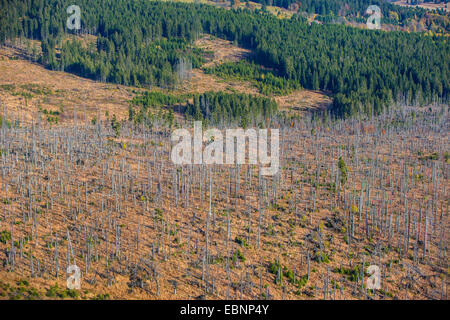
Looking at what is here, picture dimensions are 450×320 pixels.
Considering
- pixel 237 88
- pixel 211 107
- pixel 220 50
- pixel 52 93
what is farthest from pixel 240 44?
pixel 52 93

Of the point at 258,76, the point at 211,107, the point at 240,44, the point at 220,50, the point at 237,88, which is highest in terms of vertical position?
the point at 240,44

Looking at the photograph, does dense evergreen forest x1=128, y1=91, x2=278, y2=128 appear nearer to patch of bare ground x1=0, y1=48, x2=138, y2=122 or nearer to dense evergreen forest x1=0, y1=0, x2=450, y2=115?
patch of bare ground x1=0, y1=48, x2=138, y2=122

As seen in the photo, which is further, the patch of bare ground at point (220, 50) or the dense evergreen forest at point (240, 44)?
the patch of bare ground at point (220, 50)

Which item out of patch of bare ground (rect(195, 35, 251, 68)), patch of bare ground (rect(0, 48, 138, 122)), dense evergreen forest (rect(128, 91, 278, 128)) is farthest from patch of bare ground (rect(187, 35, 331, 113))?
patch of bare ground (rect(0, 48, 138, 122))

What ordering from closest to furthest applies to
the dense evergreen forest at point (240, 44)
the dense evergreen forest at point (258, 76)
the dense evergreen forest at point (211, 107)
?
the dense evergreen forest at point (211, 107), the dense evergreen forest at point (240, 44), the dense evergreen forest at point (258, 76)

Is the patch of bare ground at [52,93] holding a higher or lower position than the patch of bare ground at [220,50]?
lower

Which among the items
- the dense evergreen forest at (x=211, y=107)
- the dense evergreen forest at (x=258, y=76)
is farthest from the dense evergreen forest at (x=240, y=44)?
the dense evergreen forest at (x=211, y=107)

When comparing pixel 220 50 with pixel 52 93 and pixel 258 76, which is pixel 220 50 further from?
pixel 52 93

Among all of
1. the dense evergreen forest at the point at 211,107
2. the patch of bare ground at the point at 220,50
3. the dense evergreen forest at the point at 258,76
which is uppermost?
the patch of bare ground at the point at 220,50

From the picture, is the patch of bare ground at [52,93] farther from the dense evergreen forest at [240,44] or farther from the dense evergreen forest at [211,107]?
the dense evergreen forest at [240,44]
